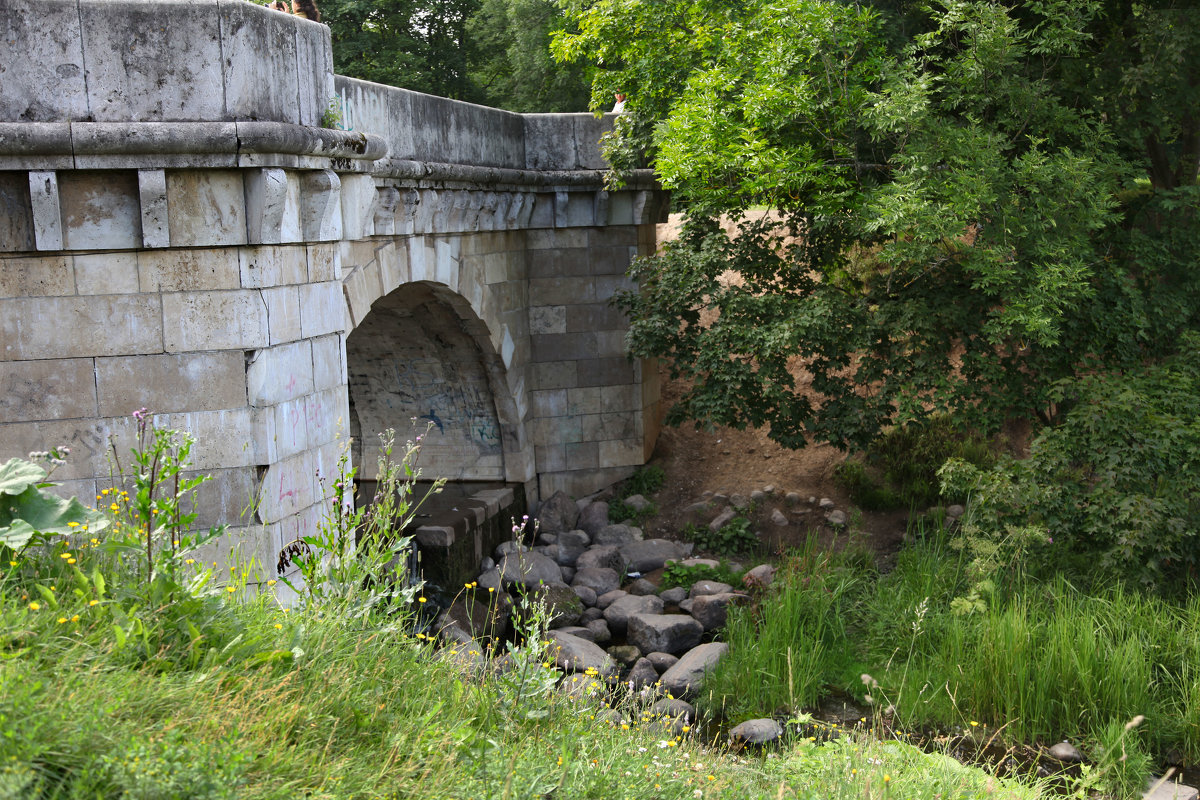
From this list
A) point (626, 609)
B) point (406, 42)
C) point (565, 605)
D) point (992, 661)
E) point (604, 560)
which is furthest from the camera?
point (406, 42)

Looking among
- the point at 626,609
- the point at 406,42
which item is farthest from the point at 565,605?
the point at 406,42

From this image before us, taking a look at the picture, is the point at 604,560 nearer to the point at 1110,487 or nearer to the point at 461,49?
the point at 1110,487

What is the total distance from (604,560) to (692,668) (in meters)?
2.63

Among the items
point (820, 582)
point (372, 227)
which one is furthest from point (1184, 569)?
point (372, 227)

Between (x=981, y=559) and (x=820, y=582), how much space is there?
131cm

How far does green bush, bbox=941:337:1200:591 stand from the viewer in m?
7.09

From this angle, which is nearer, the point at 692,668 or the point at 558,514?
the point at 692,668

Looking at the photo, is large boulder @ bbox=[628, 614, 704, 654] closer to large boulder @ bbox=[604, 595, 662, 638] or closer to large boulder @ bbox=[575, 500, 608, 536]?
large boulder @ bbox=[604, 595, 662, 638]

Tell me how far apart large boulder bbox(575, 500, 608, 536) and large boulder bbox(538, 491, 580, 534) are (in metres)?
0.08

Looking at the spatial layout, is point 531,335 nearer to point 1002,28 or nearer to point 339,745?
point 1002,28

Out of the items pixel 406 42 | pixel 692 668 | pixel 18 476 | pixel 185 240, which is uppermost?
pixel 406 42

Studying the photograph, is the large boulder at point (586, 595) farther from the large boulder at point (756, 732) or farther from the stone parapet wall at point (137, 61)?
the stone parapet wall at point (137, 61)

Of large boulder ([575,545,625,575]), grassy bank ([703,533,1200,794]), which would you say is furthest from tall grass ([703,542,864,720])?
large boulder ([575,545,625,575])

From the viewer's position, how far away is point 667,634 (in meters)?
8.23
